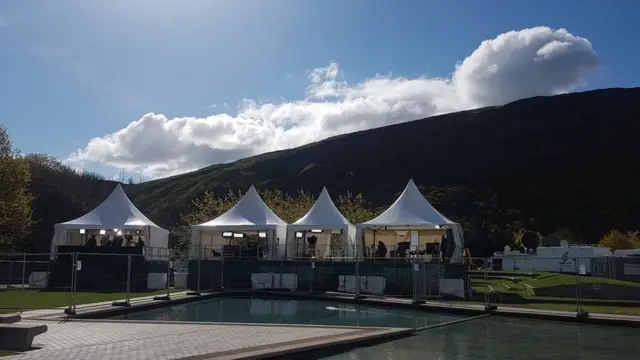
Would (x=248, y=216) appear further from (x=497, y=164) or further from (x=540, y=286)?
(x=497, y=164)

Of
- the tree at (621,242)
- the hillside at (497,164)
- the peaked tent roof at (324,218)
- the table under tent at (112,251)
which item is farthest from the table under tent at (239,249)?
the hillside at (497,164)

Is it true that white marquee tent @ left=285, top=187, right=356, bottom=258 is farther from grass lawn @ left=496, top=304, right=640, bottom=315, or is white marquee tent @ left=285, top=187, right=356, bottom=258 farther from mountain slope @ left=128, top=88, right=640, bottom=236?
mountain slope @ left=128, top=88, right=640, bottom=236

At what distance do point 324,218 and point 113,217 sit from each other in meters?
10.00

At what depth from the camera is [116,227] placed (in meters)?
28.3

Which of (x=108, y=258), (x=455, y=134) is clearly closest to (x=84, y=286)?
(x=108, y=258)

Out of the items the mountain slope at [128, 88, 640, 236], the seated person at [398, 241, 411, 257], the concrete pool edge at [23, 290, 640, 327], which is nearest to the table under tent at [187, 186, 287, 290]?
the concrete pool edge at [23, 290, 640, 327]

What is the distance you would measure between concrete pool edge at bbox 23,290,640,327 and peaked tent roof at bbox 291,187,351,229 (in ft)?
16.7

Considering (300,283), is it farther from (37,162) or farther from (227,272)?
(37,162)

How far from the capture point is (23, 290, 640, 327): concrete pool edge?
14.8 meters

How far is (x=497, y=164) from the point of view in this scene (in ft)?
323

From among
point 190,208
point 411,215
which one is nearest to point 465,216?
point 190,208

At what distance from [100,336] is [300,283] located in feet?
44.9

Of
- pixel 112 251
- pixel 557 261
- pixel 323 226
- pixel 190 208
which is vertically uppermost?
pixel 190 208

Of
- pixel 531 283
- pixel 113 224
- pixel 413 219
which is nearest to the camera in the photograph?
pixel 531 283
